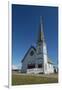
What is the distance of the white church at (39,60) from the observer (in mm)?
2189

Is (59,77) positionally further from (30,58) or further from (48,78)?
(30,58)

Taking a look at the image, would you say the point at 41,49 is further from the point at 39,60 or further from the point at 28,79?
the point at 28,79

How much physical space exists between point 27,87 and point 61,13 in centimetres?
70

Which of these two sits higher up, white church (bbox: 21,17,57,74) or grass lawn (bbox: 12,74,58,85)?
white church (bbox: 21,17,57,74)

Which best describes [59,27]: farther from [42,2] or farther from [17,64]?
[17,64]

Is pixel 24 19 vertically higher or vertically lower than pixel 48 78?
higher

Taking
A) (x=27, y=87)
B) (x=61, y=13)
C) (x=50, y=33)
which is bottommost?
(x=27, y=87)

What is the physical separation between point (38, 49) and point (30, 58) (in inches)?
4.1

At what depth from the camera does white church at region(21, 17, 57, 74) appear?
86.2 inches

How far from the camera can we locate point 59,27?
2273 mm

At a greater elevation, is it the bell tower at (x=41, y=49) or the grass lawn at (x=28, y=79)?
the bell tower at (x=41, y=49)

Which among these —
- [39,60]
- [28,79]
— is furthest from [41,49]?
[28,79]

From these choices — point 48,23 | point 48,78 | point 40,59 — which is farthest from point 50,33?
point 48,78

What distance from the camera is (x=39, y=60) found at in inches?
87.4
